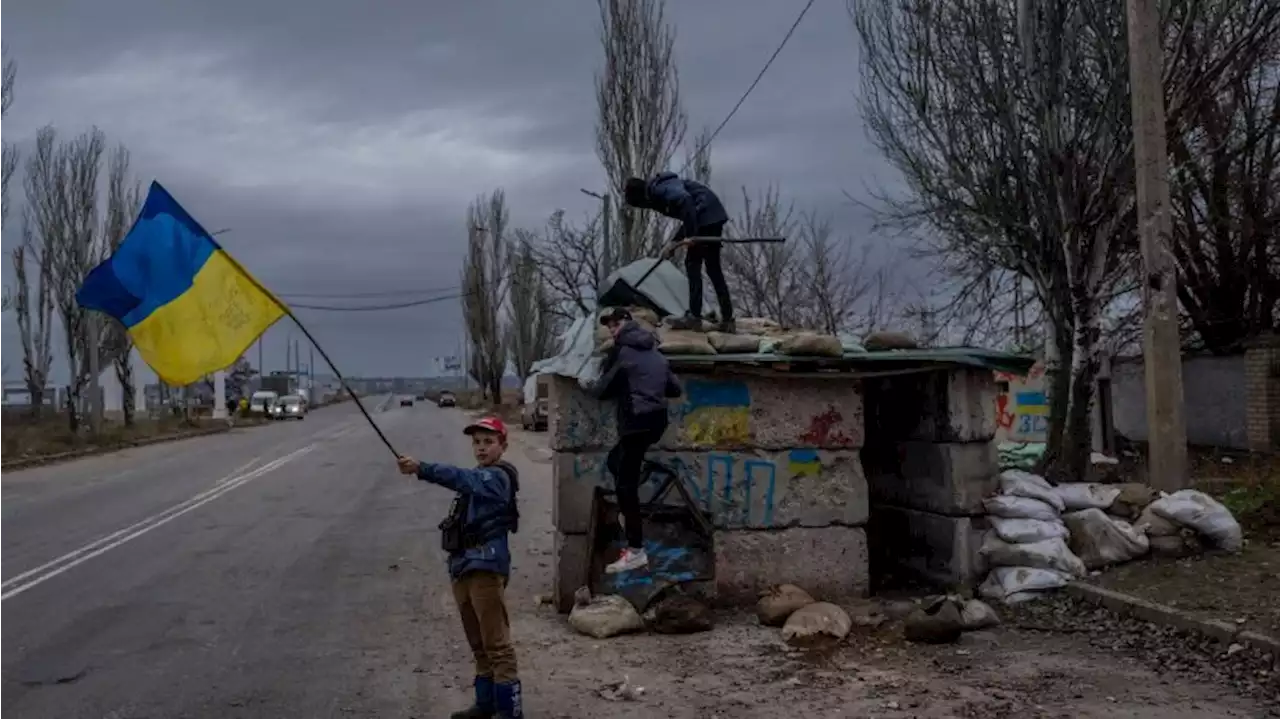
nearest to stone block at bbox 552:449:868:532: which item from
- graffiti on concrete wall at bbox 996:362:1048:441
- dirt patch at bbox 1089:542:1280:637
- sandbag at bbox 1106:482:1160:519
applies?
dirt patch at bbox 1089:542:1280:637

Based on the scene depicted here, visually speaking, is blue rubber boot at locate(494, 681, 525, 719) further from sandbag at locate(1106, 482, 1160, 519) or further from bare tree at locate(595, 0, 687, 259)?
bare tree at locate(595, 0, 687, 259)

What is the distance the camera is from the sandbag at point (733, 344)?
9328 mm

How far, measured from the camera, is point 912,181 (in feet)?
51.0

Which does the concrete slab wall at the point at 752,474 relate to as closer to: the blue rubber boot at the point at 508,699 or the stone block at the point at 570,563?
the stone block at the point at 570,563

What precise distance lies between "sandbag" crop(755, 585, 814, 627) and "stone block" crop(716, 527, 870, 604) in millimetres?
340

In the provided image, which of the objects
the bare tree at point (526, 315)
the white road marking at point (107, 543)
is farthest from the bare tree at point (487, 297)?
the white road marking at point (107, 543)

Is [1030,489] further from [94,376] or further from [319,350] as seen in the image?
[94,376]

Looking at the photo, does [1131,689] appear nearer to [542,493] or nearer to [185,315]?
[185,315]

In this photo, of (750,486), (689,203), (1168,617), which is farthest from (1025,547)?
(689,203)

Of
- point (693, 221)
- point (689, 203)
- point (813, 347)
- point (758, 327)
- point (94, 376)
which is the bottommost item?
point (813, 347)

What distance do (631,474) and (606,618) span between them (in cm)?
103

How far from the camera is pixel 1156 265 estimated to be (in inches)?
394

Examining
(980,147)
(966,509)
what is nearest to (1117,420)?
(980,147)

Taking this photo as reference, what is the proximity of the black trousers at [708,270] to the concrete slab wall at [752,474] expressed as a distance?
1516 mm
